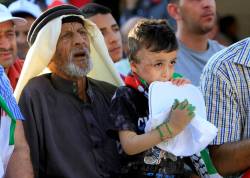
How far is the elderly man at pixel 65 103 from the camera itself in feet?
15.6

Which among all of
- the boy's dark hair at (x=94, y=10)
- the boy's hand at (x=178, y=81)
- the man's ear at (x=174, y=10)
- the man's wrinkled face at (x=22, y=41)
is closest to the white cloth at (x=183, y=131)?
the boy's hand at (x=178, y=81)

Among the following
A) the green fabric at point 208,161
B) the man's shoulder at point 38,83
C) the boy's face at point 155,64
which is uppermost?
the boy's face at point 155,64

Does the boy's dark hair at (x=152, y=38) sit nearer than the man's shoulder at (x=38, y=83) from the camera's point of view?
Yes

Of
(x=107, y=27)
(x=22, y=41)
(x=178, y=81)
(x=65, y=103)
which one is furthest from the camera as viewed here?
(x=22, y=41)

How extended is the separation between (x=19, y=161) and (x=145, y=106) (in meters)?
0.78

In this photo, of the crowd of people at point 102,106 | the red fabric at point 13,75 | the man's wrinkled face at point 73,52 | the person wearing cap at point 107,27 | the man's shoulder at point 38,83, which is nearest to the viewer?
the crowd of people at point 102,106

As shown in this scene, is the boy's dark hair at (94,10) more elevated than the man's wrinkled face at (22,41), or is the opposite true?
the boy's dark hair at (94,10)

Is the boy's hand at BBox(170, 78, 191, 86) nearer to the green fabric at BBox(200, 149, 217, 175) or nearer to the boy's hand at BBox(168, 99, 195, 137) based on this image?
the boy's hand at BBox(168, 99, 195, 137)

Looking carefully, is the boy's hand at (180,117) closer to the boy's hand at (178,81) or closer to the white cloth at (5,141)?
the boy's hand at (178,81)

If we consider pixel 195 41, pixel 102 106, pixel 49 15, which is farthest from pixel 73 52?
pixel 195 41

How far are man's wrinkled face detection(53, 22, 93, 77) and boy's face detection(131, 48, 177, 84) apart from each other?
1.78 ft

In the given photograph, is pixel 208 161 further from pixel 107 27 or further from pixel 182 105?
pixel 107 27

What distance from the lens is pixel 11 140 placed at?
14.8 feet

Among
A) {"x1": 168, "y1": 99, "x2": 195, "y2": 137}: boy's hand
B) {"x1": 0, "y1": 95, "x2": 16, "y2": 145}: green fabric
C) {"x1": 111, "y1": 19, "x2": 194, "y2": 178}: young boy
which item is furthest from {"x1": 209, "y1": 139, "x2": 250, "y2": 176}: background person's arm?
{"x1": 0, "y1": 95, "x2": 16, "y2": 145}: green fabric
